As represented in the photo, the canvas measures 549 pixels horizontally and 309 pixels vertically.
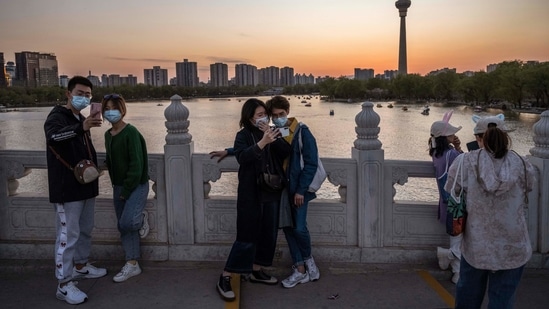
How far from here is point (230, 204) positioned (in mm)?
4160

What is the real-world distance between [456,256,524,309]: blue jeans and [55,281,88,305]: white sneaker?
2.57 metres

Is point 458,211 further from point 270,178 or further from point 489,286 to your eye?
point 270,178

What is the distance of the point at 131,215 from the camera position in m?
3.71

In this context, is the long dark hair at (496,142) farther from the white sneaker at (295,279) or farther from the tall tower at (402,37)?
the tall tower at (402,37)

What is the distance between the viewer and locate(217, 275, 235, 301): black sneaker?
3.38 m

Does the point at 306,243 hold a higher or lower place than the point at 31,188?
higher

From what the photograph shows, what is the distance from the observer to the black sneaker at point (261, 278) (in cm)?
372

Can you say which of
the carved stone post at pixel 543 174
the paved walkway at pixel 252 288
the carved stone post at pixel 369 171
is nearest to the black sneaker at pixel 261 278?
the paved walkway at pixel 252 288

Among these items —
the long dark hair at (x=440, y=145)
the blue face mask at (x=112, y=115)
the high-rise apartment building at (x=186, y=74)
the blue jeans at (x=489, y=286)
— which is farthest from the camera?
the high-rise apartment building at (x=186, y=74)

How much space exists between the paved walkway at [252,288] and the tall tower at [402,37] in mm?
115548

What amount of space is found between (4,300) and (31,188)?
1676cm

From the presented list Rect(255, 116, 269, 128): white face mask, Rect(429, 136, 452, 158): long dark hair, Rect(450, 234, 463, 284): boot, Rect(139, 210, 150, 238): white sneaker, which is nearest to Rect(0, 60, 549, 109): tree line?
Rect(139, 210, 150, 238): white sneaker

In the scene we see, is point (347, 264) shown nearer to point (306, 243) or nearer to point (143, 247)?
point (306, 243)

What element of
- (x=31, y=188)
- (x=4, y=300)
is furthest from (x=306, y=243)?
(x=31, y=188)
